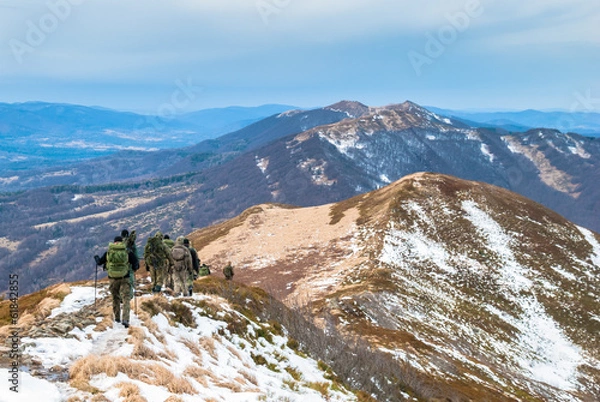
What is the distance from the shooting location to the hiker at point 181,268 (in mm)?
18969

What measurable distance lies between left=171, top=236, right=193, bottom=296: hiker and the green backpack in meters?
5.16

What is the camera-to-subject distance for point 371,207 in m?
73.1

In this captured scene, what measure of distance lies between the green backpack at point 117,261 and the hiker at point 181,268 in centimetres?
516

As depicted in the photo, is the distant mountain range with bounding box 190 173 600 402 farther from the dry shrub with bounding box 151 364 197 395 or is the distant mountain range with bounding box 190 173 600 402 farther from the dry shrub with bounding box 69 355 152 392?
the dry shrub with bounding box 69 355 152 392

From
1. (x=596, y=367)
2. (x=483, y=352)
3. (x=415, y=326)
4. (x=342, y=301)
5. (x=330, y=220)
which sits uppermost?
(x=330, y=220)

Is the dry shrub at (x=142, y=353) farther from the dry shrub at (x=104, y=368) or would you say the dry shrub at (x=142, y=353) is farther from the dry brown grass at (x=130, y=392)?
the dry brown grass at (x=130, y=392)

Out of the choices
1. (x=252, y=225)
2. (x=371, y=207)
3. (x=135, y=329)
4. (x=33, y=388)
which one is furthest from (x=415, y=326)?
(x=252, y=225)

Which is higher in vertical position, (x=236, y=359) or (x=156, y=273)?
(x=156, y=273)

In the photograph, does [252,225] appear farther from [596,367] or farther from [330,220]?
[596,367]

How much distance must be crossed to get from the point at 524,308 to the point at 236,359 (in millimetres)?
45860

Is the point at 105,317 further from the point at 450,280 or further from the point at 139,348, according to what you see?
the point at 450,280

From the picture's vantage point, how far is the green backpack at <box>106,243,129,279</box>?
44.6 ft

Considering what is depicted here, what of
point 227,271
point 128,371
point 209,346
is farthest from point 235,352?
point 227,271

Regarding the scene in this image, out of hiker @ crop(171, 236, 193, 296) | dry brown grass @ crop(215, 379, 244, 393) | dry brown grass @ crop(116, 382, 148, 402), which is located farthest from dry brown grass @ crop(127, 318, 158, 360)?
hiker @ crop(171, 236, 193, 296)
